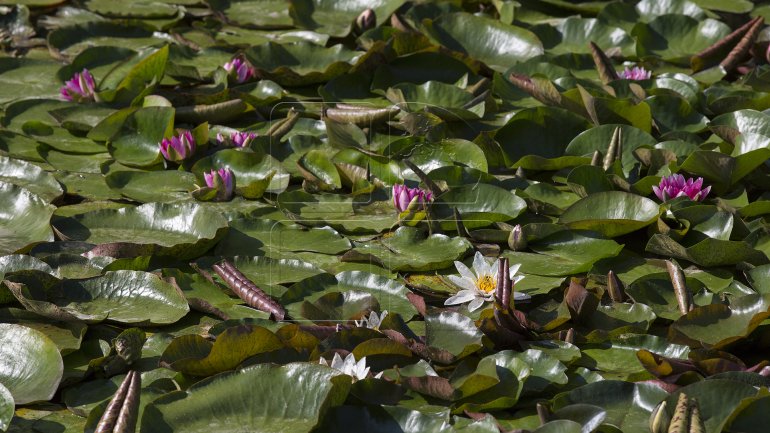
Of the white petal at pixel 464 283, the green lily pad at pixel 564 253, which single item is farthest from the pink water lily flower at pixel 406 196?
the white petal at pixel 464 283

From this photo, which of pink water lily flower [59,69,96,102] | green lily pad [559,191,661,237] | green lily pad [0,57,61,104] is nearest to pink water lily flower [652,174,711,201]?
green lily pad [559,191,661,237]

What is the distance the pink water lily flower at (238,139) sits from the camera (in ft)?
12.9

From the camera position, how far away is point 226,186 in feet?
11.7

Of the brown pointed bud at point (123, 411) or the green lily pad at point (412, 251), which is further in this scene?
the green lily pad at point (412, 251)

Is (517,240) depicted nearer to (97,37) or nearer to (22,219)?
(22,219)

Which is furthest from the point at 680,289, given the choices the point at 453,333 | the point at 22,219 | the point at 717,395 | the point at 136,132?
the point at 136,132

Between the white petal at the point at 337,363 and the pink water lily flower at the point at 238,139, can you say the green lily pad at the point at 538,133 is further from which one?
the white petal at the point at 337,363

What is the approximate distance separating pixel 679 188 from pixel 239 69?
2057 mm

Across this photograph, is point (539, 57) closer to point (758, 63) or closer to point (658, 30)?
point (658, 30)

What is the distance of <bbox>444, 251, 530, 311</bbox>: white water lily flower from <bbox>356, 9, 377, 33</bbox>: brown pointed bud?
2443mm

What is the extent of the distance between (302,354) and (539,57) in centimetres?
249

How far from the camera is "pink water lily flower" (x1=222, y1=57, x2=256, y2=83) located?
14.8 feet

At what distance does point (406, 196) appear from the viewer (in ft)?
11.0

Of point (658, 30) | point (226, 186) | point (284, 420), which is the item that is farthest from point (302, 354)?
point (658, 30)
